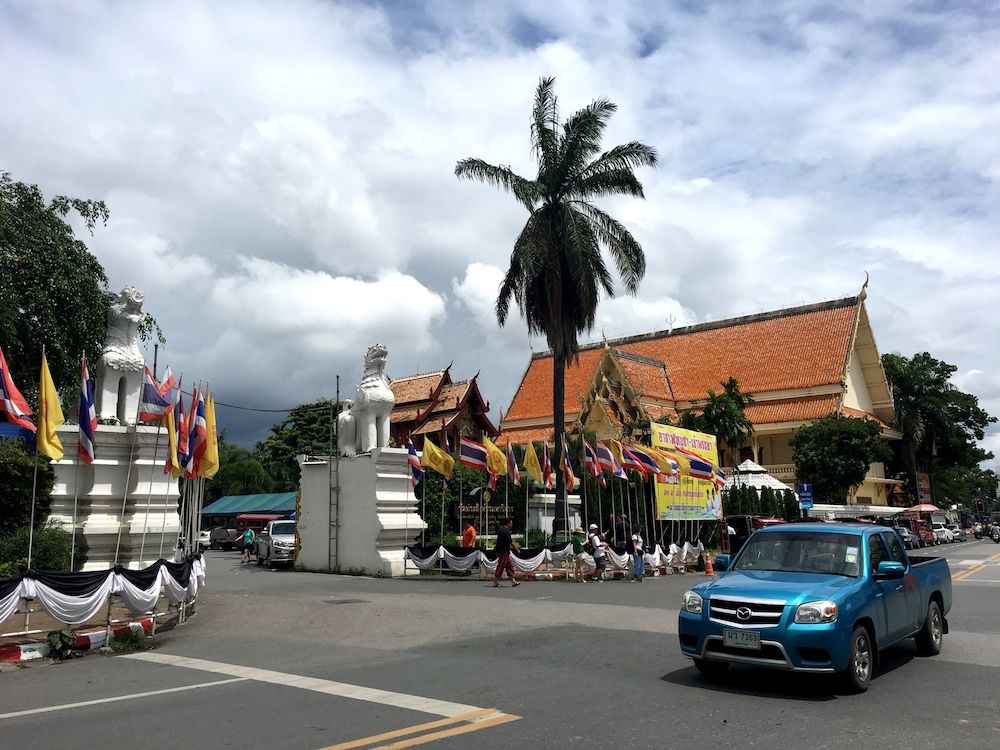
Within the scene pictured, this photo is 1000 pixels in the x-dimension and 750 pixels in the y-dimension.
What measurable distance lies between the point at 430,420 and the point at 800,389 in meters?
22.8

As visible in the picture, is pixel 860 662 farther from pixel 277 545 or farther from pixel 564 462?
pixel 277 545

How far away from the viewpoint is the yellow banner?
26.1m

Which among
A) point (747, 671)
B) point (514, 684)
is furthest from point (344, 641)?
point (747, 671)

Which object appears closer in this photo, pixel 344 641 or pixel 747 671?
pixel 747 671

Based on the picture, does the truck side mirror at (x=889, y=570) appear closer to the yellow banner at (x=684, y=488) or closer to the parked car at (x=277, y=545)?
the yellow banner at (x=684, y=488)

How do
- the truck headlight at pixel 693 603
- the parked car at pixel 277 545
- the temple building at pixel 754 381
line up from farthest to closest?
the temple building at pixel 754 381 → the parked car at pixel 277 545 → the truck headlight at pixel 693 603

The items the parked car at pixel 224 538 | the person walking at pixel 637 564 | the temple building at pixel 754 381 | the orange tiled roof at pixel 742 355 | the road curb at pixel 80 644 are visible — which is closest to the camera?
the road curb at pixel 80 644

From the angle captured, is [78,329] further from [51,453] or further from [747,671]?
[747,671]

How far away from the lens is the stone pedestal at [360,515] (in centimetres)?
2094

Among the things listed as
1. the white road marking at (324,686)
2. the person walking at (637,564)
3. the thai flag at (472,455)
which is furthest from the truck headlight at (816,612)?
the thai flag at (472,455)

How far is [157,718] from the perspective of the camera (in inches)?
262

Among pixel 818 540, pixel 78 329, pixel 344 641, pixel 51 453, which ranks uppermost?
pixel 78 329

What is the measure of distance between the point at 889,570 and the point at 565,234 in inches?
720

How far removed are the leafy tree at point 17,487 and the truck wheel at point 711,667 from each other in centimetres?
1232
